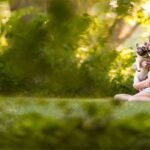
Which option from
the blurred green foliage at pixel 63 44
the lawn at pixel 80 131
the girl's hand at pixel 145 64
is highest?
the blurred green foliage at pixel 63 44

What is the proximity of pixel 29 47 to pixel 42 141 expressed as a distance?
38 centimetres

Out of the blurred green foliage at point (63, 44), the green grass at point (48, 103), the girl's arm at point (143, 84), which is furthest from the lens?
the girl's arm at point (143, 84)

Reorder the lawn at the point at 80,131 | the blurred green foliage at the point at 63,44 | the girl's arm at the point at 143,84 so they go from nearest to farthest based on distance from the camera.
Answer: the lawn at the point at 80,131, the blurred green foliage at the point at 63,44, the girl's arm at the point at 143,84

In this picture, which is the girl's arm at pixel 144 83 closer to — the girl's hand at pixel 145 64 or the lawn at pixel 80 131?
the girl's hand at pixel 145 64

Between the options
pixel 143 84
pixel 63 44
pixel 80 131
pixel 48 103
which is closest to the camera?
pixel 80 131

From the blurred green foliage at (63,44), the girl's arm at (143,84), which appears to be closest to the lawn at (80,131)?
the blurred green foliage at (63,44)

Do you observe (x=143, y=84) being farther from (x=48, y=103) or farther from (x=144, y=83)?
(x=48, y=103)

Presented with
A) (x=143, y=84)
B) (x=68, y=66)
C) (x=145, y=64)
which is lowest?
(x=143, y=84)

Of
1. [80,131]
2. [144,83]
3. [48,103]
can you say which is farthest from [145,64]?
[80,131]

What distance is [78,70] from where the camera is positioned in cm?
237

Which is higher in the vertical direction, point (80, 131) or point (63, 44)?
point (63, 44)

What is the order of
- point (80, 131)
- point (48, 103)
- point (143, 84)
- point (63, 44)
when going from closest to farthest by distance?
point (80, 131)
point (63, 44)
point (48, 103)
point (143, 84)

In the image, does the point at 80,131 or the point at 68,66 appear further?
the point at 68,66

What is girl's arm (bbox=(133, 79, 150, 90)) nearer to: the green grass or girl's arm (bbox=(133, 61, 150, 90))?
girl's arm (bbox=(133, 61, 150, 90))
